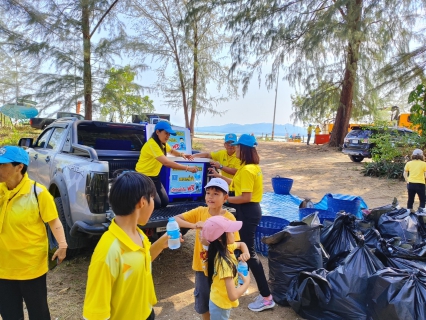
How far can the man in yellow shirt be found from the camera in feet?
4.46

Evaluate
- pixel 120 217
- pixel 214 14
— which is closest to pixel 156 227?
pixel 120 217

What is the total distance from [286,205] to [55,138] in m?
4.10

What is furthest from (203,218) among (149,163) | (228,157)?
(228,157)

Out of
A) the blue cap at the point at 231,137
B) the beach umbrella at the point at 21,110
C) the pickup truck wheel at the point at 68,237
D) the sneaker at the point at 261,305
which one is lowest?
the sneaker at the point at 261,305

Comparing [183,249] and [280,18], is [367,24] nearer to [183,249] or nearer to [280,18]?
[280,18]

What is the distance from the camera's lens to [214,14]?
50.3ft

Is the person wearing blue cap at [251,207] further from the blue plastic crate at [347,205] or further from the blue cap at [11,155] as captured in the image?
the blue plastic crate at [347,205]

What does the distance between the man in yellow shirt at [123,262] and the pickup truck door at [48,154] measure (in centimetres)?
322

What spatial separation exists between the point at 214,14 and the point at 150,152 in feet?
44.3

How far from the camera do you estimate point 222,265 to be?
193 centimetres

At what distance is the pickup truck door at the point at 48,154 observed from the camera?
4.33m

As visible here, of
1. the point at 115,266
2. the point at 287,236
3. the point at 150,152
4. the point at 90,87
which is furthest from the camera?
the point at 90,87

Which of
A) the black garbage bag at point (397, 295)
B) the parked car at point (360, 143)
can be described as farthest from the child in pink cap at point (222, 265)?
the parked car at point (360, 143)

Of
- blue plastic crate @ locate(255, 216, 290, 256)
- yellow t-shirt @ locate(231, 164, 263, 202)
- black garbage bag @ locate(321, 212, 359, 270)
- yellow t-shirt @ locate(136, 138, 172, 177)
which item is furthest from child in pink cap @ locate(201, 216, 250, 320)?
blue plastic crate @ locate(255, 216, 290, 256)
